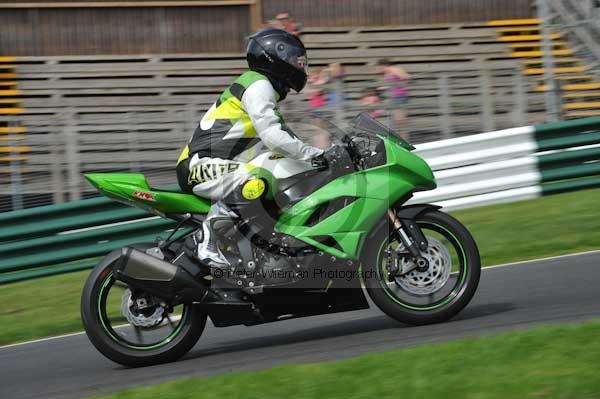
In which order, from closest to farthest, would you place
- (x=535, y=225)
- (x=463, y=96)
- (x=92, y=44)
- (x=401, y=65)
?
1. (x=535, y=225)
2. (x=463, y=96)
3. (x=401, y=65)
4. (x=92, y=44)

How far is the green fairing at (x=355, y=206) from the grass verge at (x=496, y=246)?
265 cm

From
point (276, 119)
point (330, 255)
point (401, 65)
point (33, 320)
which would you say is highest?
point (401, 65)

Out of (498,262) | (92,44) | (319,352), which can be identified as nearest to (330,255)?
(319,352)

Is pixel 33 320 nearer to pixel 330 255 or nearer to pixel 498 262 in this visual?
pixel 330 255

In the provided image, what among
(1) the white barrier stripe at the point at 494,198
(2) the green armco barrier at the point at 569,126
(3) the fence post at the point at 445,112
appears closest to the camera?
(1) the white barrier stripe at the point at 494,198

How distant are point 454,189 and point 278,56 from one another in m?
5.71

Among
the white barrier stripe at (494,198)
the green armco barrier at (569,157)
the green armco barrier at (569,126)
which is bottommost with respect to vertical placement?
the white barrier stripe at (494,198)

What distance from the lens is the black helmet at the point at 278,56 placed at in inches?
251

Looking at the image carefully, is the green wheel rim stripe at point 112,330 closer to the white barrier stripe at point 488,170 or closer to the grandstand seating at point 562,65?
the white barrier stripe at point 488,170

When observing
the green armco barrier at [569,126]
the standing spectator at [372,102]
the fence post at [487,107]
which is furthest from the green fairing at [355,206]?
the fence post at [487,107]

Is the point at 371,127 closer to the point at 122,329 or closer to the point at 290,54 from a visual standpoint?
the point at 290,54

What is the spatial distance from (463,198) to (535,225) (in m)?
1.83

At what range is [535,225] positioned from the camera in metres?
9.94

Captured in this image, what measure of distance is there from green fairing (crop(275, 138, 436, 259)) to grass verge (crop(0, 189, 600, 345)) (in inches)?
104
